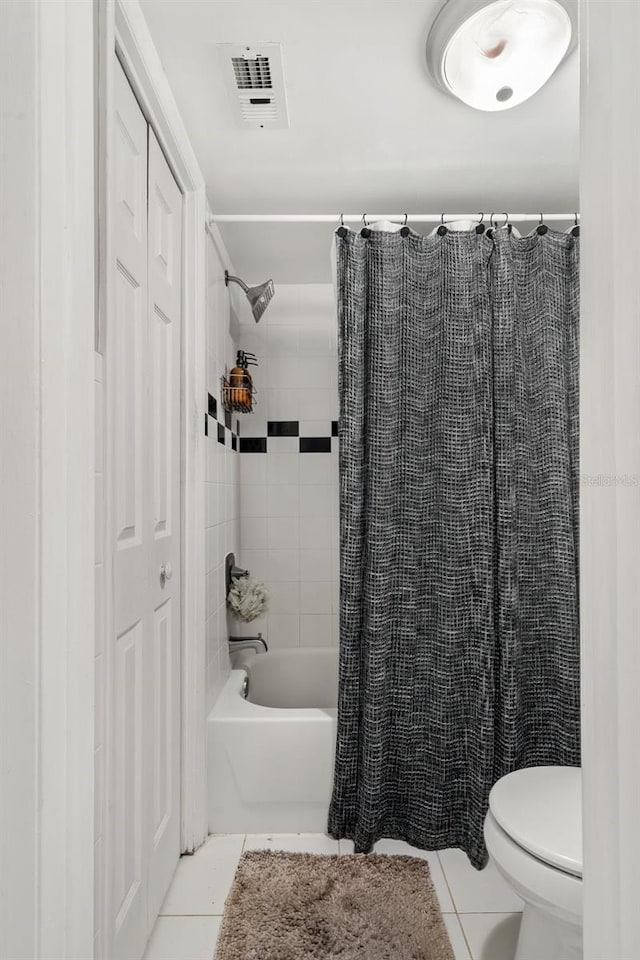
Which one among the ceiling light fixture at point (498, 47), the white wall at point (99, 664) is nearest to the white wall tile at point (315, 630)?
the white wall at point (99, 664)

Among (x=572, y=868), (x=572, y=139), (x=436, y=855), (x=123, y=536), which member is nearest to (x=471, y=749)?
(x=436, y=855)

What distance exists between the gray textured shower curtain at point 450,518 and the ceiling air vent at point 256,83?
487 millimetres

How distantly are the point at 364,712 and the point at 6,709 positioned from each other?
1564mm

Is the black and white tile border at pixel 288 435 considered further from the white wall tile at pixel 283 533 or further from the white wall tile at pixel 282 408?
the white wall tile at pixel 283 533

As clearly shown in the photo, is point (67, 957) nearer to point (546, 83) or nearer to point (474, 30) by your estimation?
point (474, 30)

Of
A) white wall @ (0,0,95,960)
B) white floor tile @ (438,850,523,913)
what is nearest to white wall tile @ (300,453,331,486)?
white floor tile @ (438,850,523,913)

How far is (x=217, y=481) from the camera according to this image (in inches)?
91.7

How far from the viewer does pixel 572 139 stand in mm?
1831

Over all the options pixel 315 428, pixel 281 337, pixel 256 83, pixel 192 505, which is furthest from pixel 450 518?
pixel 281 337

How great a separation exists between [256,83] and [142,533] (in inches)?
45.1

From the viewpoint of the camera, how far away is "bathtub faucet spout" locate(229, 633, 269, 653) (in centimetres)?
272

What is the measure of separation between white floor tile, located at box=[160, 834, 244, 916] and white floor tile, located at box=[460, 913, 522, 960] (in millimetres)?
661

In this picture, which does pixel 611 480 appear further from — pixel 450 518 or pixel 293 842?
pixel 293 842

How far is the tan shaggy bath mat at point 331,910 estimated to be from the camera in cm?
155
